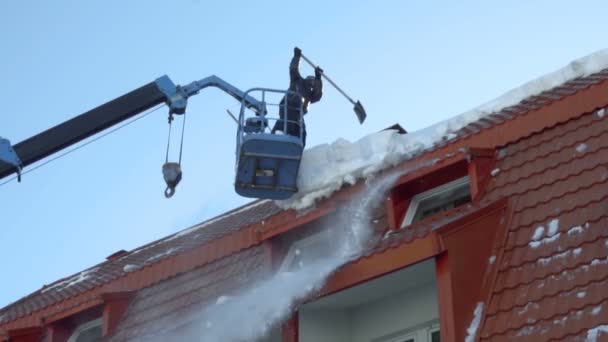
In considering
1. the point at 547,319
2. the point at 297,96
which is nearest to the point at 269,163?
the point at 297,96

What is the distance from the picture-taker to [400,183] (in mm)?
11562

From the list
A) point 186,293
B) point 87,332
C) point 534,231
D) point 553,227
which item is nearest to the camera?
point 553,227

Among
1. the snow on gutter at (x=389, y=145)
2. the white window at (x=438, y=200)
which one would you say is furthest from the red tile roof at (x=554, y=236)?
the snow on gutter at (x=389, y=145)

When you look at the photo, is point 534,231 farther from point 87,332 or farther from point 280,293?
point 87,332

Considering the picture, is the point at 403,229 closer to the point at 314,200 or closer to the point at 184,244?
the point at 314,200

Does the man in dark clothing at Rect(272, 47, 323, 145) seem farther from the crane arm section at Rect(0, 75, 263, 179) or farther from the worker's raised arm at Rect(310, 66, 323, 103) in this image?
the crane arm section at Rect(0, 75, 263, 179)

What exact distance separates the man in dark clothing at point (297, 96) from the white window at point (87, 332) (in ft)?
11.1

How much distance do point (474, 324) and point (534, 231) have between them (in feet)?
3.42

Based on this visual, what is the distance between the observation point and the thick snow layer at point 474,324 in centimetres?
919

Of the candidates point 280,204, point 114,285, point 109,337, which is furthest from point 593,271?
point 114,285

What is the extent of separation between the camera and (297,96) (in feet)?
49.9

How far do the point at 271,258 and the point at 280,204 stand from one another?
1.54 metres

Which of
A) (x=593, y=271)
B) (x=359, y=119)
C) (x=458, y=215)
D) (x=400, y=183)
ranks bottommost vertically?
(x=593, y=271)

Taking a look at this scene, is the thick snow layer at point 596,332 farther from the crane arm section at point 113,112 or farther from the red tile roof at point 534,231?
the crane arm section at point 113,112
